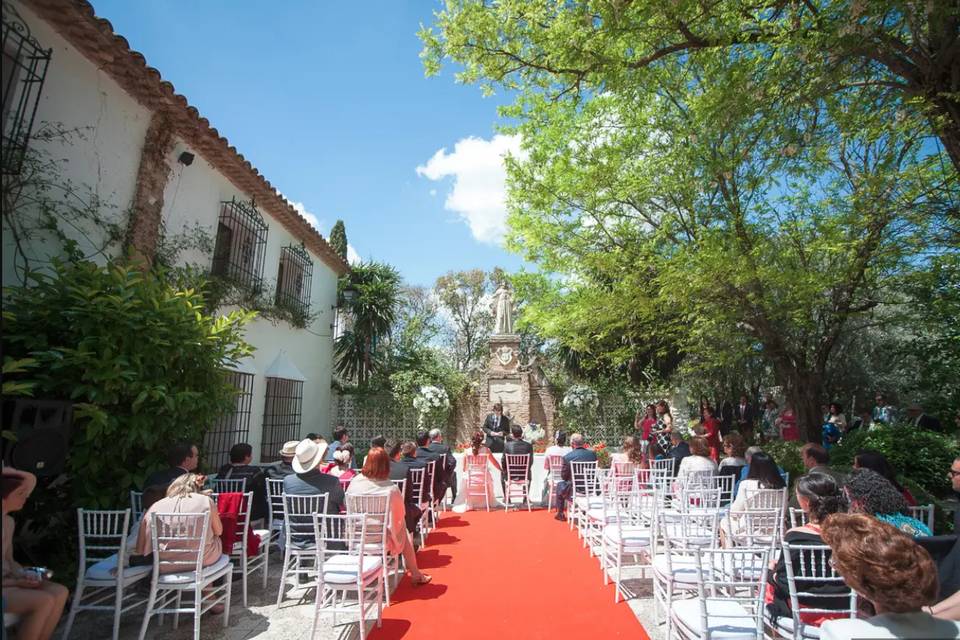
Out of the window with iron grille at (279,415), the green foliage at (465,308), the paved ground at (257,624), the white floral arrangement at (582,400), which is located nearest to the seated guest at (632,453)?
the paved ground at (257,624)

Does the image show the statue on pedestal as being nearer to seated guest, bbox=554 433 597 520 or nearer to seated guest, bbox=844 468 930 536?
seated guest, bbox=554 433 597 520

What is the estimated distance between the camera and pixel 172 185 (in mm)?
6734

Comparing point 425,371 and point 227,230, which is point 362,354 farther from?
point 227,230

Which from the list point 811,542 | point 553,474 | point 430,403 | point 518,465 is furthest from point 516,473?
point 430,403

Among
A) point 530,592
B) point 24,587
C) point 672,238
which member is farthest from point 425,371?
point 24,587

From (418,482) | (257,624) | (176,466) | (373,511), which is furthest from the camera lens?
(418,482)

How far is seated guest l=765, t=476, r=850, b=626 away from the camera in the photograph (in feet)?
8.74

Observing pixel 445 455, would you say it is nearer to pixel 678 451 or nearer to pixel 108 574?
pixel 678 451

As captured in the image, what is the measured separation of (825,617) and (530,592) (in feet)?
7.01

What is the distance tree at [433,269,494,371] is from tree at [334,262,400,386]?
13.5m

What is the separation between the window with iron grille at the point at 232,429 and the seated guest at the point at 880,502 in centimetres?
729

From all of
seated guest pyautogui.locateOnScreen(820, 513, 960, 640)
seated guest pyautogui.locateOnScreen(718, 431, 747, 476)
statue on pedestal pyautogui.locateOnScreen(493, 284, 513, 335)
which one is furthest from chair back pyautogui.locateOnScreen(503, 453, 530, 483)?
statue on pedestal pyautogui.locateOnScreen(493, 284, 513, 335)

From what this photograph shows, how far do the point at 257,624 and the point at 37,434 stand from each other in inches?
78.0

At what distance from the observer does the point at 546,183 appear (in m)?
9.05
